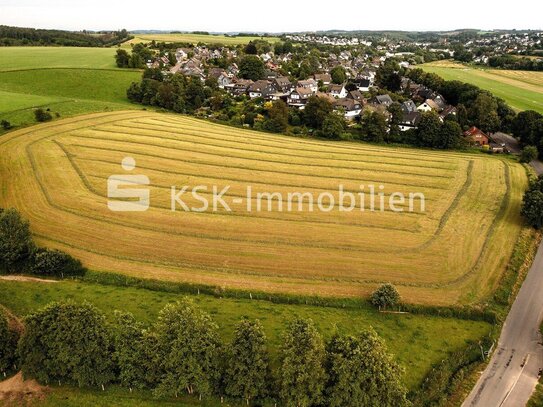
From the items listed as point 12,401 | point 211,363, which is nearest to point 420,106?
point 211,363

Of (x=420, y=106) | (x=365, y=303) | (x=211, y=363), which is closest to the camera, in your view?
(x=211, y=363)

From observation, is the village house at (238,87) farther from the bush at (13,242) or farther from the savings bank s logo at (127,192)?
the bush at (13,242)

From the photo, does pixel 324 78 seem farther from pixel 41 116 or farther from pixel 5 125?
pixel 5 125

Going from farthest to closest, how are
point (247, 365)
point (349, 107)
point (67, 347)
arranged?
1. point (349, 107)
2. point (67, 347)
3. point (247, 365)

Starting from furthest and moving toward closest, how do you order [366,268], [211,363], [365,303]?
[366,268] < [365,303] < [211,363]

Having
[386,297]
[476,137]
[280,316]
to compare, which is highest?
[476,137]

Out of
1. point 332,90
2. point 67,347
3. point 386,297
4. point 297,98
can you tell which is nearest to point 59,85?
point 297,98

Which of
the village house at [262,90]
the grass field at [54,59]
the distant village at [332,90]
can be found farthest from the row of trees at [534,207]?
the grass field at [54,59]

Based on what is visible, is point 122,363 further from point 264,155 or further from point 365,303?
point 264,155
